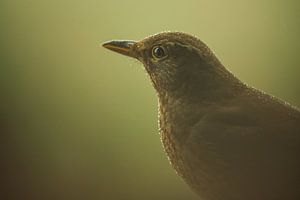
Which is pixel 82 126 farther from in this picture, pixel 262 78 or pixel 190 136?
pixel 262 78

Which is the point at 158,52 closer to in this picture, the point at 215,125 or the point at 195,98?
the point at 195,98

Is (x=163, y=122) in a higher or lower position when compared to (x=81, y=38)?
lower

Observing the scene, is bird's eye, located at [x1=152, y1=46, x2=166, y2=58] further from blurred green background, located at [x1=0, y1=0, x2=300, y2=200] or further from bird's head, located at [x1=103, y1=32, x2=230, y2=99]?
blurred green background, located at [x1=0, y1=0, x2=300, y2=200]

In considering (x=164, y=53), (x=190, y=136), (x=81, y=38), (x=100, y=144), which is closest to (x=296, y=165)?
(x=190, y=136)

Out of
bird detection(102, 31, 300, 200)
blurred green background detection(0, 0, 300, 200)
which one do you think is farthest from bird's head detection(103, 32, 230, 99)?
blurred green background detection(0, 0, 300, 200)

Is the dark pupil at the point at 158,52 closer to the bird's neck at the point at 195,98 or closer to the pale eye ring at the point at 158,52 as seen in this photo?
the pale eye ring at the point at 158,52

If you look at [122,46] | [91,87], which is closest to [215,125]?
[122,46]

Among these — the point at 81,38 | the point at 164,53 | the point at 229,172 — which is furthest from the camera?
the point at 81,38
